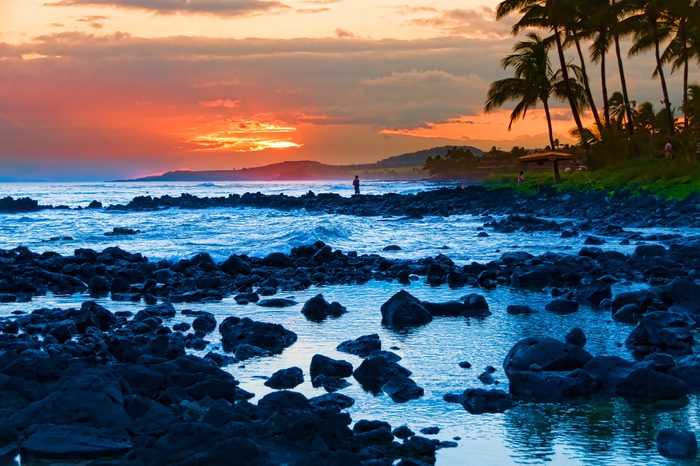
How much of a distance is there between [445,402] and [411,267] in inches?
361

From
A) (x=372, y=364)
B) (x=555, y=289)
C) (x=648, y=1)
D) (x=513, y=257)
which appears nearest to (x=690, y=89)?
(x=648, y=1)

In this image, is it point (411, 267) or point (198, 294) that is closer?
point (198, 294)

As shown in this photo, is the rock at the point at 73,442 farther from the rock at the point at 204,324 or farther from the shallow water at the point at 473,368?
the rock at the point at 204,324

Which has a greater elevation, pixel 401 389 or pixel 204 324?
pixel 204 324

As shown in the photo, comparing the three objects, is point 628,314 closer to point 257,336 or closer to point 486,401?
point 486,401

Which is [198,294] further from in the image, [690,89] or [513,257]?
[690,89]

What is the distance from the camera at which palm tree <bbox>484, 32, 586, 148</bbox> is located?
48656 millimetres

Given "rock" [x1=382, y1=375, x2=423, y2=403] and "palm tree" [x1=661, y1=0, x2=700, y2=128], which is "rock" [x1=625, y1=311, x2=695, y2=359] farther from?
"palm tree" [x1=661, y1=0, x2=700, y2=128]

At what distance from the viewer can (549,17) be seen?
44.7 m

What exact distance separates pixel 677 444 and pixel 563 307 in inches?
213

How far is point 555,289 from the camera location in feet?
40.2

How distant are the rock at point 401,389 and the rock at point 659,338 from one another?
2.43m

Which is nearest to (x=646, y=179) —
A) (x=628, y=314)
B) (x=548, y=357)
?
(x=628, y=314)

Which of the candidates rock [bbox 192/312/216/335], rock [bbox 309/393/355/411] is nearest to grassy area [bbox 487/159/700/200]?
rock [bbox 192/312/216/335]
